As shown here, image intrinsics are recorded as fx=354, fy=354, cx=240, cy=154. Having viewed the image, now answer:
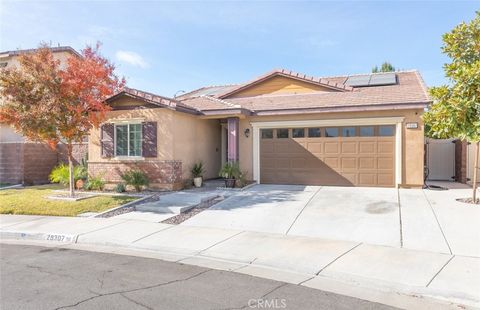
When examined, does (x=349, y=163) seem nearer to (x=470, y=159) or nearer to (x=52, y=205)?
(x=470, y=159)

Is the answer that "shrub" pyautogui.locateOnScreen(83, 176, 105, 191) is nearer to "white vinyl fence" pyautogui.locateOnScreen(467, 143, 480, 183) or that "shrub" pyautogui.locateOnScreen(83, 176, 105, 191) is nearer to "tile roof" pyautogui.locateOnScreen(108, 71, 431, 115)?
"tile roof" pyautogui.locateOnScreen(108, 71, 431, 115)

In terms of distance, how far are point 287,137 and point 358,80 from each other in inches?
246

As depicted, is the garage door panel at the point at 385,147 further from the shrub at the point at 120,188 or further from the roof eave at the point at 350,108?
the shrub at the point at 120,188

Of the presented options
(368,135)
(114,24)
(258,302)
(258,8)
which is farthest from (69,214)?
(368,135)

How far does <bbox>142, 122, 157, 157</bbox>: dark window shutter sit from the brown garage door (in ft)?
15.4

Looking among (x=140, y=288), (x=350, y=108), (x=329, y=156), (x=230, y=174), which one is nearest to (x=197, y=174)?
(x=230, y=174)

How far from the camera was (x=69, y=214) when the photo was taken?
10836 millimetres

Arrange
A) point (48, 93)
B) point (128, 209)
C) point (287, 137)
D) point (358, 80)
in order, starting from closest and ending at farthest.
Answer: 1. point (128, 209)
2. point (48, 93)
3. point (287, 137)
4. point (358, 80)

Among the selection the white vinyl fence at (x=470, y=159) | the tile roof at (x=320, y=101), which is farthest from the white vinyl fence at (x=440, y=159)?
the tile roof at (x=320, y=101)

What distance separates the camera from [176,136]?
14.3 m

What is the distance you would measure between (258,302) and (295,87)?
14.4 metres

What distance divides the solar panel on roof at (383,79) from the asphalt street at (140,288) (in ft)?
47.4

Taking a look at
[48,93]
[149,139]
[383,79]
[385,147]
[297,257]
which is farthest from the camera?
[383,79]

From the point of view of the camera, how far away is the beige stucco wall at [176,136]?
46.1 ft
